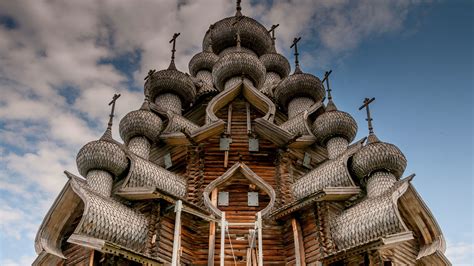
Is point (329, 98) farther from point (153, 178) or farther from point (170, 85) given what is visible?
point (153, 178)

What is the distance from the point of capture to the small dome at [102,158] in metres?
9.42

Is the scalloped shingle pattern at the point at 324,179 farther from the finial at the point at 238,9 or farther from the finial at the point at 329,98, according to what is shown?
the finial at the point at 238,9

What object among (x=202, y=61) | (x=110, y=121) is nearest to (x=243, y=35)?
(x=202, y=61)

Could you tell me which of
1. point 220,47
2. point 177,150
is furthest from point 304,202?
point 220,47

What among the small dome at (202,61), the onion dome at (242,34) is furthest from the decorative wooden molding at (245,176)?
the small dome at (202,61)

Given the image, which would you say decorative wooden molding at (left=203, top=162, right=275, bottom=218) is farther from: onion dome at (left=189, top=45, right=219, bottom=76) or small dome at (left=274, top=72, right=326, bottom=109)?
onion dome at (left=189, top=45, right=219, bottom=76)

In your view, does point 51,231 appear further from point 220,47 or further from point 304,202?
point 220,47

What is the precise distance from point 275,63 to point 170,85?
17.9 feet

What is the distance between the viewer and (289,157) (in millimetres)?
10367

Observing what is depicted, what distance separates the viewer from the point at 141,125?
36.7ft

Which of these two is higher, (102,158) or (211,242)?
(102,158)

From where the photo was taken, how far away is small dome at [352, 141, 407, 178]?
920 cm

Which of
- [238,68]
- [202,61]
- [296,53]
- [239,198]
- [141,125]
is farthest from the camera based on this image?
[202,61]

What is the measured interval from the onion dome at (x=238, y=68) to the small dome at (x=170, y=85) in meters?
0.99
